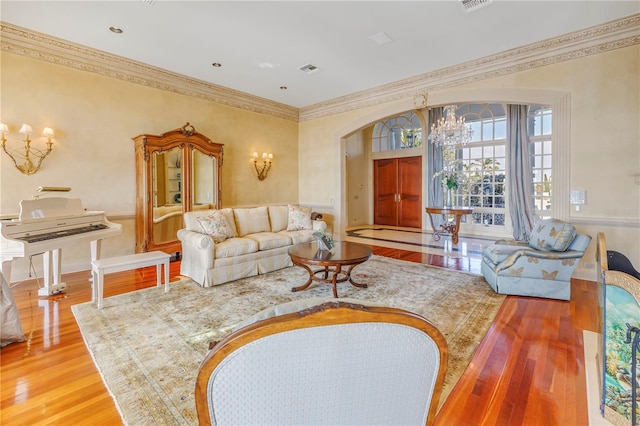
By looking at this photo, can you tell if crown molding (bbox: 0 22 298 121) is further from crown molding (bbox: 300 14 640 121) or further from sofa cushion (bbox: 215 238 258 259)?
sofa cushion (bbox: 215 238 258 259)

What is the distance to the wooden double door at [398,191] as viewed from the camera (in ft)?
28.9

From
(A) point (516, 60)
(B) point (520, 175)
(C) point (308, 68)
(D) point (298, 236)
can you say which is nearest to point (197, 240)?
(D) point (298, 236)

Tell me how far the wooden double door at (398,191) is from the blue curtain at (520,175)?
2395 millimetres

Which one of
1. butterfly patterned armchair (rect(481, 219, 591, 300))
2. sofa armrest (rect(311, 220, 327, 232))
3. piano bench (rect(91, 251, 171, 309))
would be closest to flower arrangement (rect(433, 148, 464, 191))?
sofa armrest (rect(311, 220, 327, 232))

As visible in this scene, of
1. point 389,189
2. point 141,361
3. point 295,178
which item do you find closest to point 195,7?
point 141,361

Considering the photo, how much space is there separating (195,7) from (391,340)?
3941 millimetres

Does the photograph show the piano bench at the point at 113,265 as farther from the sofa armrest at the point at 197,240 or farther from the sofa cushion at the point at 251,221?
the sofa cushion at the point at 251,221

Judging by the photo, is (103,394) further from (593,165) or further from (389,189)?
(389,189)

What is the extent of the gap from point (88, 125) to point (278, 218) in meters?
3.13

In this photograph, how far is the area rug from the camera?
1.80 m

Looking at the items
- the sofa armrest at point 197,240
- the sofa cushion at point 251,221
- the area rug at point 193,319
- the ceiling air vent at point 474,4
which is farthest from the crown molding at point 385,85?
the area rug at point 193,319

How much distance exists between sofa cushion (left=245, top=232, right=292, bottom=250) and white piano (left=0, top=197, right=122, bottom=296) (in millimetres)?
1744

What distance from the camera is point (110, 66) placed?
4469mm

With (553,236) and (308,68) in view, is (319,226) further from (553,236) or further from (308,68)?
(553,236)
